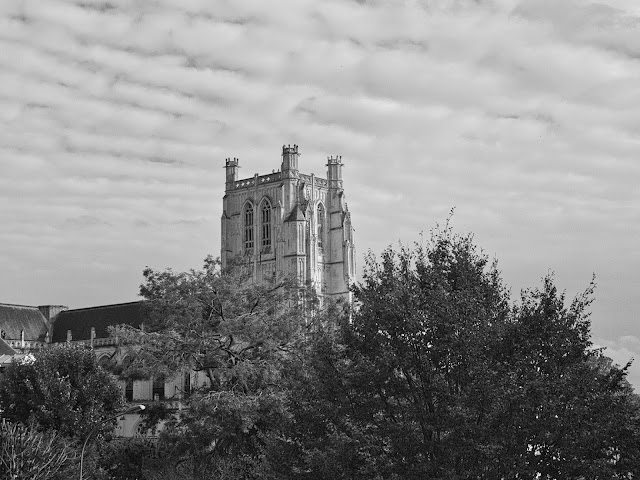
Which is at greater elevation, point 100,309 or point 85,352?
point 100,309

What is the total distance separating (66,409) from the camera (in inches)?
1930

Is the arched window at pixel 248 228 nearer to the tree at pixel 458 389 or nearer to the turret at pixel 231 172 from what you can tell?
the turret at pixel 231 172

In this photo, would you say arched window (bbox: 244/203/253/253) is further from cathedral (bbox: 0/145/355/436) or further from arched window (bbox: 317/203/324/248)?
arched window (bbox: 317/203/324/248)

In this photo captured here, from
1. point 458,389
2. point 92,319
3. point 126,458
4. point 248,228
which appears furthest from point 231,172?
point 458,389

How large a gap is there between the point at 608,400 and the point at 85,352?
1322 inches

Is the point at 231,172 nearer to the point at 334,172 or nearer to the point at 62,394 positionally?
the point at 334,172

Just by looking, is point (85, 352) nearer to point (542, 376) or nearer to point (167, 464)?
point (167, 464)

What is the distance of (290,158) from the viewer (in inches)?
5354

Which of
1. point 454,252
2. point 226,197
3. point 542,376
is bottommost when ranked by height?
point 542,376

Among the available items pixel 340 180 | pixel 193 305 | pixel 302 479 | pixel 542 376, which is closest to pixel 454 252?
pixel 542 376

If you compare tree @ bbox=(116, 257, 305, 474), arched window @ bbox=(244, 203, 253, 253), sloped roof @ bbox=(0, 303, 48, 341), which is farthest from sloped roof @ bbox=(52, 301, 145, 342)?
tree @ bbox=(116, 257, 305, 474)

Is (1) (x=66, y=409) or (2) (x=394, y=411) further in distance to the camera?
(1) (x=66, y=409)

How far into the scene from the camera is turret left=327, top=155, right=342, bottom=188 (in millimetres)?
139000

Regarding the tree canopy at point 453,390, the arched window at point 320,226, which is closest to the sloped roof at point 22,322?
the arched window at point 320,226
